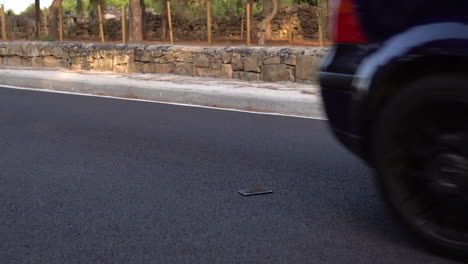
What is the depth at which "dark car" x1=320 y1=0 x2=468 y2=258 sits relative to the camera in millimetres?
3436

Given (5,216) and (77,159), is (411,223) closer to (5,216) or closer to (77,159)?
(5,216)

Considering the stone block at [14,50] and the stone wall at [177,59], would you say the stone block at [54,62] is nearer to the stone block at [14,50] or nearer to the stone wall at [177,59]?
the stone wall at [177,59]

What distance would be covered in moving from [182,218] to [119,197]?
0.74 m

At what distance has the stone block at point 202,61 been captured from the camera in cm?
1499

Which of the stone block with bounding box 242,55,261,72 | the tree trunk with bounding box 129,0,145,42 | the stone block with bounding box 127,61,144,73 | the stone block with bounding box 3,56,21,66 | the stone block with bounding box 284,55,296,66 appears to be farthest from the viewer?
the tree trunk with bounding box 129,0,145,42

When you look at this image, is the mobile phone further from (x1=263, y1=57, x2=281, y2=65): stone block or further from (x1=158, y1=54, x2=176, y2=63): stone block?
(x1=158, y1=54, x2=176, y2=63): stone block

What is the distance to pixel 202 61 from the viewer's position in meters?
15.1

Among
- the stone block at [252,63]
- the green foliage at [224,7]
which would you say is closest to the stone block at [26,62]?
the stone block at [252,63]

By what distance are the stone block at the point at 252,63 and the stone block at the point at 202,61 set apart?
113 cm

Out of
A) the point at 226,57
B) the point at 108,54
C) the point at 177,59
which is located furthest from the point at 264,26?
the point at 226,57

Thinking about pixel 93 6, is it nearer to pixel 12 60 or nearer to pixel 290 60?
pixel 12 60

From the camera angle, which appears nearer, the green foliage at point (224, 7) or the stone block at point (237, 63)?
the stone block at point (237, 63)

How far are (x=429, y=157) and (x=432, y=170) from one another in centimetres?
7

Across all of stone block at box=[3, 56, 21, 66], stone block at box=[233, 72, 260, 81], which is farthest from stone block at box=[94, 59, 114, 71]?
stone block at box=[233, 72, 260, 81]
